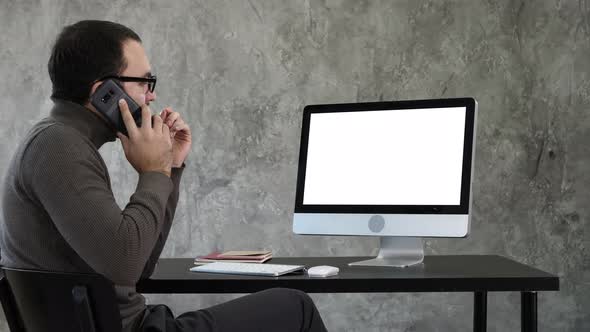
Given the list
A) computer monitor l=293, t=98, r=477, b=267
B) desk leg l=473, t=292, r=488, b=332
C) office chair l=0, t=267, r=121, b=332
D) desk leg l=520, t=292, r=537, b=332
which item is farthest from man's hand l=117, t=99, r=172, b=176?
desk leg l=473, t=292, r=488, b=332

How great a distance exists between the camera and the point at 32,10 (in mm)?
3936

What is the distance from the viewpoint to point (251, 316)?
64.7 inches

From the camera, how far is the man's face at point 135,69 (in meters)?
1.72

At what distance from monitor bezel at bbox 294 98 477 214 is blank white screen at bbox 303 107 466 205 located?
1 cm

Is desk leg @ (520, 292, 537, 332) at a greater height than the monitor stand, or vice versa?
the monitor stand

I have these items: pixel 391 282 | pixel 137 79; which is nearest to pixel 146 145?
pixel 137 79

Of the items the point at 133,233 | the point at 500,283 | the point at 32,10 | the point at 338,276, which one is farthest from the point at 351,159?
the point at 32,10

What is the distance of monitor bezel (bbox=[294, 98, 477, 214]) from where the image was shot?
2.18 m

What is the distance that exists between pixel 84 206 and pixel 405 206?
1.12 metres

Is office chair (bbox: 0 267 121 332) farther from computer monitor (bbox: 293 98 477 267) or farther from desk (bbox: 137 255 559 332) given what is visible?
computer monitor (bbox: 293 98 477 267)

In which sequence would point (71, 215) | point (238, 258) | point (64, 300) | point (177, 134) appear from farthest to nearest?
point (238, 258) → point (177, 134) → point (71, 215) → point (64, 300)

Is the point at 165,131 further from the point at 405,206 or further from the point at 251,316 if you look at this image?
the point at 405,206

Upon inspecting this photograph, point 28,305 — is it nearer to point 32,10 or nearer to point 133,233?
point 133,233

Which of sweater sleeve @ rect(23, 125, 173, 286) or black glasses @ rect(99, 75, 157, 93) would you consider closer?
sweater sleeve @ rect(23, 125, 173, 286)
